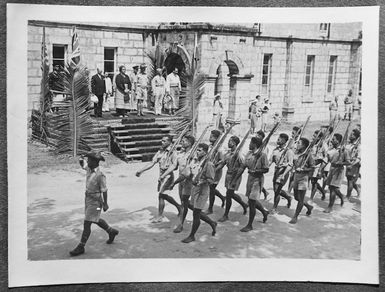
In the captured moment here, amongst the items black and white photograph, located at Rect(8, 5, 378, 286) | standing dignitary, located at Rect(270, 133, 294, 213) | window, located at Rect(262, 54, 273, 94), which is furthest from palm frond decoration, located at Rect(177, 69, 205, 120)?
standing dignitary, located at Rect(270, 133, 294, 213)

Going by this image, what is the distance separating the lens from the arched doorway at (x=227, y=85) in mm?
1903

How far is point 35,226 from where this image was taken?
1.85 metres

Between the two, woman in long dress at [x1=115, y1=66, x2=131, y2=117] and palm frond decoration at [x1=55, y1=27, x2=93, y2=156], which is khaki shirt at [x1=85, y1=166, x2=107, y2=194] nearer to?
palm frond decoration at [x1=55, y1=27, x2=93, y2=156]

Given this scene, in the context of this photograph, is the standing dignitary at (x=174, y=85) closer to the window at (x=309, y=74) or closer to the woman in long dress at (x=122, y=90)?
the woman in long dress at (x=122, y=90)

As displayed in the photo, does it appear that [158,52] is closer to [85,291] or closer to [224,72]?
[224,72]

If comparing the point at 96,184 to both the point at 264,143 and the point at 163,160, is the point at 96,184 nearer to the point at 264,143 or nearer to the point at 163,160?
the point at 163,160

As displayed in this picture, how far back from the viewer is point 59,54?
1.84m

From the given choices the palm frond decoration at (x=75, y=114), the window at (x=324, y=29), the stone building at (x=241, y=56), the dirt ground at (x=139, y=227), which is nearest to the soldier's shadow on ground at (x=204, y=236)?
the dirt ground at (x=139, y=227)

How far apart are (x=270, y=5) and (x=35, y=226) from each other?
3.90 feet

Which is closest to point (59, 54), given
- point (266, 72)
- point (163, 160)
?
point (163, 160)

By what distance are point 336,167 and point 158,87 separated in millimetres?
745

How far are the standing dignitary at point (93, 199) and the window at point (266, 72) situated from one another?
66cm

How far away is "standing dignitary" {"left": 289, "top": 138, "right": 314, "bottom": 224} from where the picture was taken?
75.7 inches

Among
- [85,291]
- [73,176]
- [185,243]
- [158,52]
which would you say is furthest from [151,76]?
[85,291]
